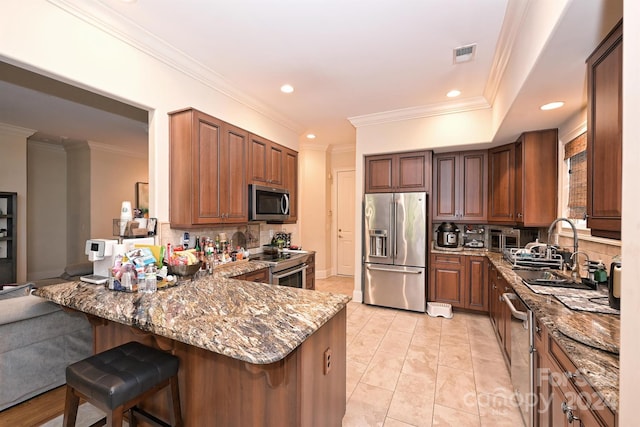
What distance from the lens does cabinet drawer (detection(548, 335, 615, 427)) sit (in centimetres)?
83

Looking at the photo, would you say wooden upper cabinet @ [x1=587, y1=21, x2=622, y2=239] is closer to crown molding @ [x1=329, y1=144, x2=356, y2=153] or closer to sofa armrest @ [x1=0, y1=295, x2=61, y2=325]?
sofa armrest @ [x1=0, y1=295, x2=61, y2=325]

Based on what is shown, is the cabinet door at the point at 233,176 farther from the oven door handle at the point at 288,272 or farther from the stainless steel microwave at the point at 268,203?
the oven door handle at the point at 288,272

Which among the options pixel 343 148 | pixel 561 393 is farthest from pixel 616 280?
pixel 343 148

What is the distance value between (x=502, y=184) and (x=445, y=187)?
0.72 metres

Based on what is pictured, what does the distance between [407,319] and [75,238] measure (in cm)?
645

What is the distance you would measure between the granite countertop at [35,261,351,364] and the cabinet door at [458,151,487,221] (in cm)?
321

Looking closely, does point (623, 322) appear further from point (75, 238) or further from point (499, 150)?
point (75, 238)

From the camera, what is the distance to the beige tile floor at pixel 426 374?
192cm

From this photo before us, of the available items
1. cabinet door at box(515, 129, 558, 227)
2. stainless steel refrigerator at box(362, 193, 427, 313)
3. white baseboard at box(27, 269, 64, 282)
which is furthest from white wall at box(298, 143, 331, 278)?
white baseboard at box(27, 269, 64, 282)

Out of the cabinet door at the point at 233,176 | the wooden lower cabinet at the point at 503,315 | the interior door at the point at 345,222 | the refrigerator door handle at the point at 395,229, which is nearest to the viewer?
the wooden lower cabinet at the point at 503,315

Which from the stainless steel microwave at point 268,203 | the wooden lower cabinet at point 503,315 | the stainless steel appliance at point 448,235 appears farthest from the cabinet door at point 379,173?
the wooden lower cabinet at point 503,315

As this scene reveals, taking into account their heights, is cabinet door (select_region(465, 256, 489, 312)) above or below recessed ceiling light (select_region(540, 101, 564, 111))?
below

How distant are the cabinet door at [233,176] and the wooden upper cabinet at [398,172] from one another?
197cm

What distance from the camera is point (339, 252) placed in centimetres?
630
